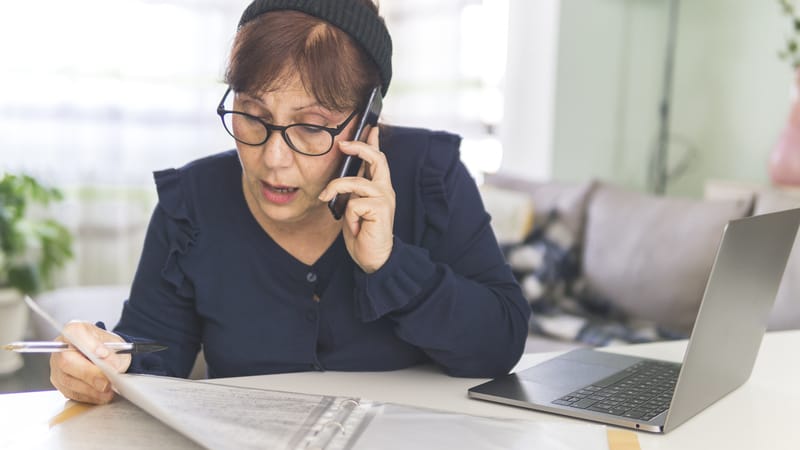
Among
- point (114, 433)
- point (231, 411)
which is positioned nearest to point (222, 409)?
point (231, 411)

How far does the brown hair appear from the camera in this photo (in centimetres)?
109

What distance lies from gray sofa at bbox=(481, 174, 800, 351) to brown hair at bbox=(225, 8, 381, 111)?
1.49m

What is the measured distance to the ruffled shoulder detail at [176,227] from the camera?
3.90 ft

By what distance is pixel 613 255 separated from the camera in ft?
9.11

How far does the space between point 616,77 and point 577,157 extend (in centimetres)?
41

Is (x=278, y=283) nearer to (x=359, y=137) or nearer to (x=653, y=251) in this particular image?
(x=359, y=137)

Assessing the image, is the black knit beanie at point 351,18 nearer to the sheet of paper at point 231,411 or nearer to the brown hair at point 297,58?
the brown hair at point 297,58

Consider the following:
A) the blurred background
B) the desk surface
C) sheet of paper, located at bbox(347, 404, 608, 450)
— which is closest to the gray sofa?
the blurred background

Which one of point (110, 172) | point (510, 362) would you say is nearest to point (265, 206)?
point (510, 362)

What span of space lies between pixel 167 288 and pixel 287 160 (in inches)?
11.0

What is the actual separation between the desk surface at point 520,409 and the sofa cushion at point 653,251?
1.34 metres

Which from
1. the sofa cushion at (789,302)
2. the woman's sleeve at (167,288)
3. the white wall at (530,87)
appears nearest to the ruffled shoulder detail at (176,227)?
the woman's sleeve at (167,288)

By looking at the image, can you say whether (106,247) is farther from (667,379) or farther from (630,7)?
(667,379)

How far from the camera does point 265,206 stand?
1.13 m
